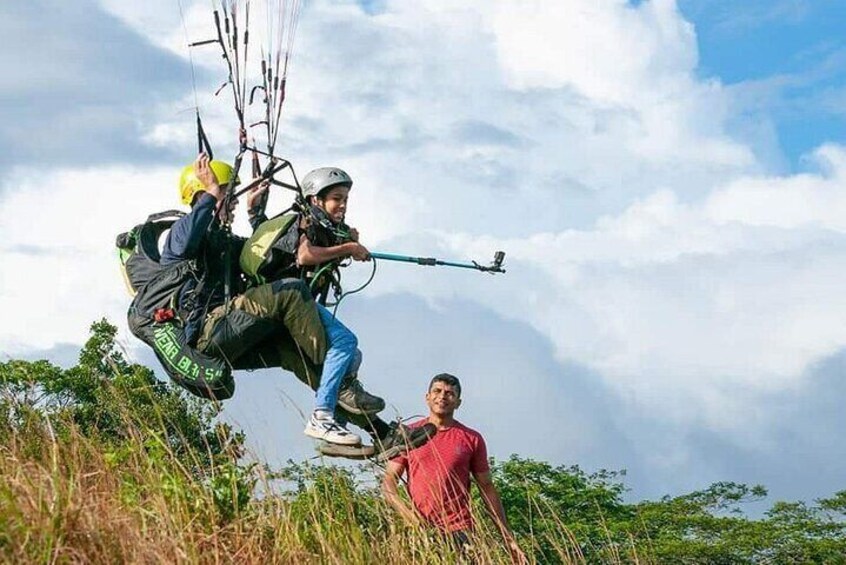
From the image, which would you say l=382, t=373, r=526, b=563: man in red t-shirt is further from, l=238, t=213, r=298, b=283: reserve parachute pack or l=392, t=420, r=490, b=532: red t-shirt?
l=238, t=213, r=298, b=283: reserve parachute pack

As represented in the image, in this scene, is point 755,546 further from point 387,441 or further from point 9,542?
point 9,542

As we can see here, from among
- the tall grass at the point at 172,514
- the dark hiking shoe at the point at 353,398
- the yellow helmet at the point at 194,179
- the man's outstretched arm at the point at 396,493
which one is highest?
the yellow helmet at the point at 194,179

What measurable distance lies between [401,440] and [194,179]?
1751 millimetres

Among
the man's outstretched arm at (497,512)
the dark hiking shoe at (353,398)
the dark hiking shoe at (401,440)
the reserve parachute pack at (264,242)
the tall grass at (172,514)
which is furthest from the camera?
the dark hiking shoe at (401,440)

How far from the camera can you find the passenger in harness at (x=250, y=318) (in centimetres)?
689

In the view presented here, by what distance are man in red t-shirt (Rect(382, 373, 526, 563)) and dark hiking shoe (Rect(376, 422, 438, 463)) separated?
7 cm

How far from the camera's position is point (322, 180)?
6977mm

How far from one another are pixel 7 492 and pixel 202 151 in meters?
2.54

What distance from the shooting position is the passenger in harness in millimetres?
6887

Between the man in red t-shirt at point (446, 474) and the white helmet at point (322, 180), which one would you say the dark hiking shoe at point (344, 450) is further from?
the white helmet at point (322, 180)

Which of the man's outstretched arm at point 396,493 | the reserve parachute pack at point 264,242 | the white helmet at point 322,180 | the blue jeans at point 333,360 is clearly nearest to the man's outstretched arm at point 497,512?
the man's outstretched arm at point 396,493

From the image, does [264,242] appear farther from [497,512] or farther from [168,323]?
[497,512]

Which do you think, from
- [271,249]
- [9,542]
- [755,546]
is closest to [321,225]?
[271,249]

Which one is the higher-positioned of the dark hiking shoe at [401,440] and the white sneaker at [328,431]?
the dark hiking shoe at [401,440]
